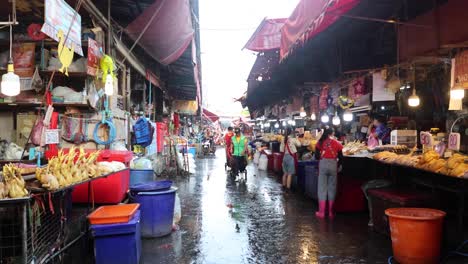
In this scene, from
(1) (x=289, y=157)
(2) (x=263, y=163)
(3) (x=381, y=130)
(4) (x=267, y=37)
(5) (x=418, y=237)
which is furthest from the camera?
(2) (x=263, y=163)

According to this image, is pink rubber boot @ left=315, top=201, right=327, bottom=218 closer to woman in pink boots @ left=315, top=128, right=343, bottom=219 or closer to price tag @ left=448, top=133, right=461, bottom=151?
woman in pink boots @ left=315, top=128, right=343, bottom=219

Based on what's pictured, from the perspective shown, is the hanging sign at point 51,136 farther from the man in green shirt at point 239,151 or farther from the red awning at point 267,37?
the man in green shirt at point 239,151

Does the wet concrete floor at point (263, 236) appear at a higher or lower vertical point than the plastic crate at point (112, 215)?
lower

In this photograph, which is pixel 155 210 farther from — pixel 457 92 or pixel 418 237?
pixel 457 92

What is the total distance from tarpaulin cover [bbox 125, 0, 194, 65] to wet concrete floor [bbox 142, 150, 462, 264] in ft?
14.5

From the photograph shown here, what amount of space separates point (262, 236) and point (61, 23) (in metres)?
5.01

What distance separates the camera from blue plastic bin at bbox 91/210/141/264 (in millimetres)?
4934

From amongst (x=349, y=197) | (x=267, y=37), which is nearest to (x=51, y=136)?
(x=349, y=197)

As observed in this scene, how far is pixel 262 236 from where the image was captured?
6.86 m

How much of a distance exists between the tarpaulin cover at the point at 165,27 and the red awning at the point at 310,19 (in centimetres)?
248

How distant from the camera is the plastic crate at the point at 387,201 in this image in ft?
20.1

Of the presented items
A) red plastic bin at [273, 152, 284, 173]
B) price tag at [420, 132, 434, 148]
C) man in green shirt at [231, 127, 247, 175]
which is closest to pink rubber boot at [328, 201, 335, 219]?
price tag at [420, 132, 434, 148]

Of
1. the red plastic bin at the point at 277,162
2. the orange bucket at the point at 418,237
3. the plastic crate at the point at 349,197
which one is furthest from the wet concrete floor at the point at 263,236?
the red plastic bin at the point at 277,162

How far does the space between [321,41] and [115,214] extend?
7.36 m
